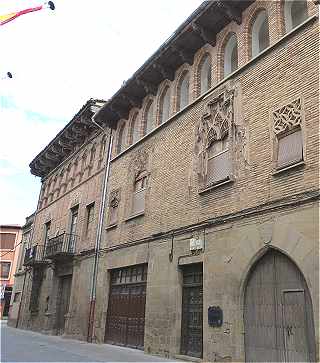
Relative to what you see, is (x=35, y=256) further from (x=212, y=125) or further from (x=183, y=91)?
(x=212, y=125)

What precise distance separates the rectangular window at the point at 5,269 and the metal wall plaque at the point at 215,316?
38.5 m

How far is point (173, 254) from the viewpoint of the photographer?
12.8 meters

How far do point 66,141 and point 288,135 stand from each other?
16955 millimetres

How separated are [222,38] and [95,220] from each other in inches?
376

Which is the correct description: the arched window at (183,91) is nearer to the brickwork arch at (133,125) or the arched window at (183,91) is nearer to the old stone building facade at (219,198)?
the old stone building facade at (219,198)

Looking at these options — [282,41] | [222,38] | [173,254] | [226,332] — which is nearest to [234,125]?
[282,41]

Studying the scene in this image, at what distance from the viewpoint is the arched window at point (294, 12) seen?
10.7 m

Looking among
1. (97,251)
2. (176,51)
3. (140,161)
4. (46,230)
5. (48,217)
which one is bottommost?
(97,251)

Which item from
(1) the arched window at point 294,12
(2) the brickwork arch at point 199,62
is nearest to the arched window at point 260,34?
(1) the arched window at point 294,12

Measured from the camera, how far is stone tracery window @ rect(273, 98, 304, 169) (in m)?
9.49

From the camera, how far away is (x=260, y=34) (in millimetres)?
12016

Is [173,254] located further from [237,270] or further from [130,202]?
[130,202]

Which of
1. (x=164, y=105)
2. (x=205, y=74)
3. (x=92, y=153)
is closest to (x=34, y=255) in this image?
(x=92, y=153)

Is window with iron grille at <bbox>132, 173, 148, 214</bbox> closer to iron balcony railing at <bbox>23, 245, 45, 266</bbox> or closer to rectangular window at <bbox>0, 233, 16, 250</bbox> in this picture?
iron balcony railing at <bbox>23, 245, 45, 266</bbox>
